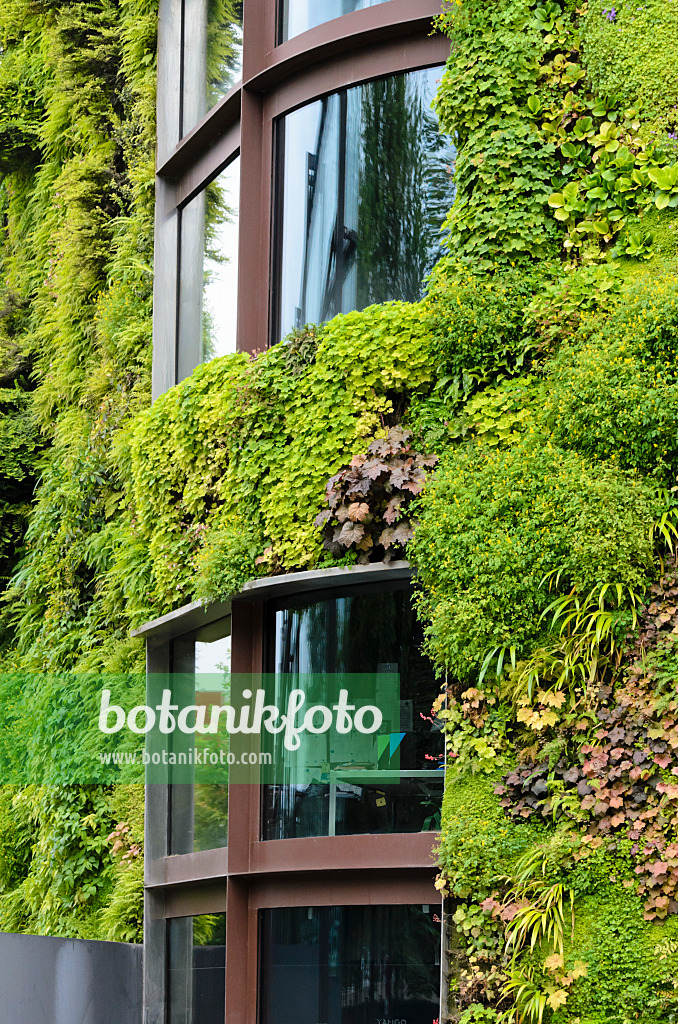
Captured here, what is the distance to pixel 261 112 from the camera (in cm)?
1071

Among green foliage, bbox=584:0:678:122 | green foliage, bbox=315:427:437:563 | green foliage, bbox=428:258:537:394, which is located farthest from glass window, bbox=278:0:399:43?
green foliage, bbox=315:427:437:563

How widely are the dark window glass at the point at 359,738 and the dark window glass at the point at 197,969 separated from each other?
47.2 inches

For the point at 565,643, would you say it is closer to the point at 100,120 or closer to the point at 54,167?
the point at 100,120

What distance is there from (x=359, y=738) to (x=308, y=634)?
91 centimetres

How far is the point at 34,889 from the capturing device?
13250mm

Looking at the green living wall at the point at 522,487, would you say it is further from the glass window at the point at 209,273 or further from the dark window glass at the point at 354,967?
the glass window at the point at 209,273

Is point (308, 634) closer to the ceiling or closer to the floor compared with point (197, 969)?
closer to the ceiling

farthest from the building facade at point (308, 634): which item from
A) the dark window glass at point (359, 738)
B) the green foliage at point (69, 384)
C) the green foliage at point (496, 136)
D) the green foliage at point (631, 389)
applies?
the green foliage at point (631, 389)

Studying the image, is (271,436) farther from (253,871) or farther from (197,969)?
(197,969)

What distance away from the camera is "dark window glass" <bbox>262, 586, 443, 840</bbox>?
8.98m

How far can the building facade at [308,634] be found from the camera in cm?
887

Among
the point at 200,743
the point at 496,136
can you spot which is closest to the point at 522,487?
the point at 496,136

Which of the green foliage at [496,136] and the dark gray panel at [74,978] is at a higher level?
the green foliage at [496,136]

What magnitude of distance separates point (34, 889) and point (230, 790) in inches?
182
